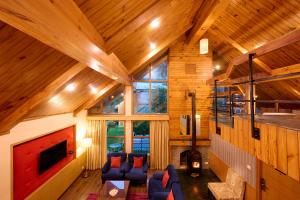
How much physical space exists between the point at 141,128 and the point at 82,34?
636cm

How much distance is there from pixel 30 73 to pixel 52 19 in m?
1.64

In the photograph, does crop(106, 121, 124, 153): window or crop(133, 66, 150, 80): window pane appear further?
crop(106, 121, 124, 153): window

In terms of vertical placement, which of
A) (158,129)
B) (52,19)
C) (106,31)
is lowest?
(158,129)

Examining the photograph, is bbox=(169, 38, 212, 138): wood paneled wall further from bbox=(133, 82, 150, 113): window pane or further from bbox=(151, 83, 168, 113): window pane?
bbox=(133, 82, 150, 113): window pane

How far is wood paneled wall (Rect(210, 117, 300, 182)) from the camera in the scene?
69.9 inches

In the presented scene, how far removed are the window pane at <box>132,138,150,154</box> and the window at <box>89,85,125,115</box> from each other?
1.42m

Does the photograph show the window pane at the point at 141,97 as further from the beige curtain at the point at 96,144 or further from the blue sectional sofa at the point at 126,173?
the blue sectional sofa at the point at 126,173

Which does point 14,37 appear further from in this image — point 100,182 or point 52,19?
point 100,182

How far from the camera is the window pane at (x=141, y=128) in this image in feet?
25.9

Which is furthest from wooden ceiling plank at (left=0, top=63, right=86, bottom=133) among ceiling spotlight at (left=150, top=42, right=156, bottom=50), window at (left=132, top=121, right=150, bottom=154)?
window at (left=132, top=121, right=150, bottom=154)

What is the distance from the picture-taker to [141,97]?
311 inches

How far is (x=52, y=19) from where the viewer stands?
49.7 inches

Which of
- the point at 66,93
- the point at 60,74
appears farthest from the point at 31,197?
the point at 60,74

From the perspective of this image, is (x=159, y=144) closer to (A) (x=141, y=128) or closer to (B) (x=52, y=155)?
(A) (x=141, y=128)
